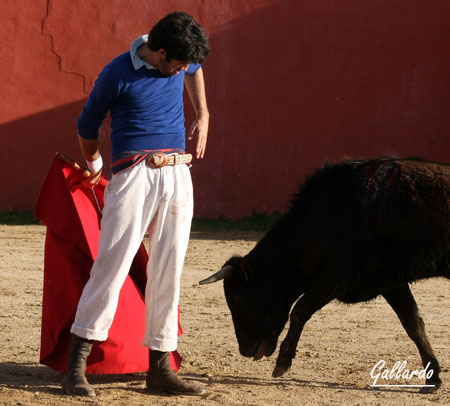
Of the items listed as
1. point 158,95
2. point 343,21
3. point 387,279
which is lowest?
point 387,279

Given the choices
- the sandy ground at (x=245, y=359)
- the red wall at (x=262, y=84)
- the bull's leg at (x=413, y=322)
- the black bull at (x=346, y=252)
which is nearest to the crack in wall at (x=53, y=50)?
the red wall at (x=262, y=84)

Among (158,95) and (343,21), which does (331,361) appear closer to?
(158,95)

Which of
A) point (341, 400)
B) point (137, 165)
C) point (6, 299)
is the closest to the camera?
point (137, 165)

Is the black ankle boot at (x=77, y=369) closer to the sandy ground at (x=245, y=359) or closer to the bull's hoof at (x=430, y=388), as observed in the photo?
the sandy ground at (x=245, y=359)

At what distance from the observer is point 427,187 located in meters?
4.54

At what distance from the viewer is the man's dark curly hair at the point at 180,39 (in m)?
3.74

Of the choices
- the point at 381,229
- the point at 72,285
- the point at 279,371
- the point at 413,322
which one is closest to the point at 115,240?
the point at 72,285

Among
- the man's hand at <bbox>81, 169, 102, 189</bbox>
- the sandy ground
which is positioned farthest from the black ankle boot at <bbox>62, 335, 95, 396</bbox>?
the man's hand at <bbox>81, 169, 102, 189</bbox>

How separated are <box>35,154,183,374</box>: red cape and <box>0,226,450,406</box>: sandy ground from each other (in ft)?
0.46

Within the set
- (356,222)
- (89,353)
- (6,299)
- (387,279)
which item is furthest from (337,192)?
(6,299)

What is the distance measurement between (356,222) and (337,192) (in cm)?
23

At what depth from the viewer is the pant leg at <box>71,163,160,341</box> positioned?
157 inches

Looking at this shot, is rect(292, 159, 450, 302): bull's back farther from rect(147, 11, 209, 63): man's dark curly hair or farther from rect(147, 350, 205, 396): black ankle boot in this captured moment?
rect(147, 11, 209, 63): man's dark curly hair

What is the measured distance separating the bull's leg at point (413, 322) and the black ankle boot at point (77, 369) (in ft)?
5.81
